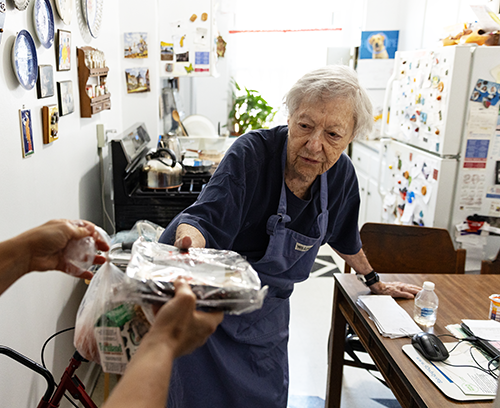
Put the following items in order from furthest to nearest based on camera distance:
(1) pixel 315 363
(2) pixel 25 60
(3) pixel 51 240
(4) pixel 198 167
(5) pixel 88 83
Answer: (4) pixel 198 167, (1) pixel 315 363, (5) pixel 88 83, (2) pixel 25 60, (3) pixel 51 240

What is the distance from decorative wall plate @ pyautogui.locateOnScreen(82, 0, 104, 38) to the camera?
7.22 feet

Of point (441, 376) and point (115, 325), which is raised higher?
point (115, 325)

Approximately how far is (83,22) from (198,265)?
1850 mm

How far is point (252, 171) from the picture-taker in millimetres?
1365

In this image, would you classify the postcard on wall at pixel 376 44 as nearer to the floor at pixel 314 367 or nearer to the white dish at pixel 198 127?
the white dish at pixel 198 127

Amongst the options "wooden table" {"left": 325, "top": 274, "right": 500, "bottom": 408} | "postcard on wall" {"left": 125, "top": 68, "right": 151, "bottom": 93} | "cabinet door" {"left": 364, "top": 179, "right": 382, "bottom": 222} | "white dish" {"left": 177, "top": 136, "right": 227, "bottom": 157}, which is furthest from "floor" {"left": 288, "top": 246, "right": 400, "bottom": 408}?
"postcard on wall" {"left": 125, "top": 68, "right": 151, "bottom": 93}

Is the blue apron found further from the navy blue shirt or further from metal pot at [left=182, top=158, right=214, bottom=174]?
metal pot at [left=182, top=158, right=214, bottom=174]

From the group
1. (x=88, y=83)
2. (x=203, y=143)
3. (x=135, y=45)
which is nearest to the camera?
(x=88, y=83)

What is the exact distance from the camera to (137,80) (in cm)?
314

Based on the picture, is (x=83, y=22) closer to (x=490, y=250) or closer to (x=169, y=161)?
(x=169, y=161)

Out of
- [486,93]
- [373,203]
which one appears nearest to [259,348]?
[486,93]

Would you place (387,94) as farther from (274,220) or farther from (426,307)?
(274,220)

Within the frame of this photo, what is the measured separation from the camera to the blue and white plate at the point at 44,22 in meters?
1.56

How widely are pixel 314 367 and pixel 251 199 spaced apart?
1615 millimetres
